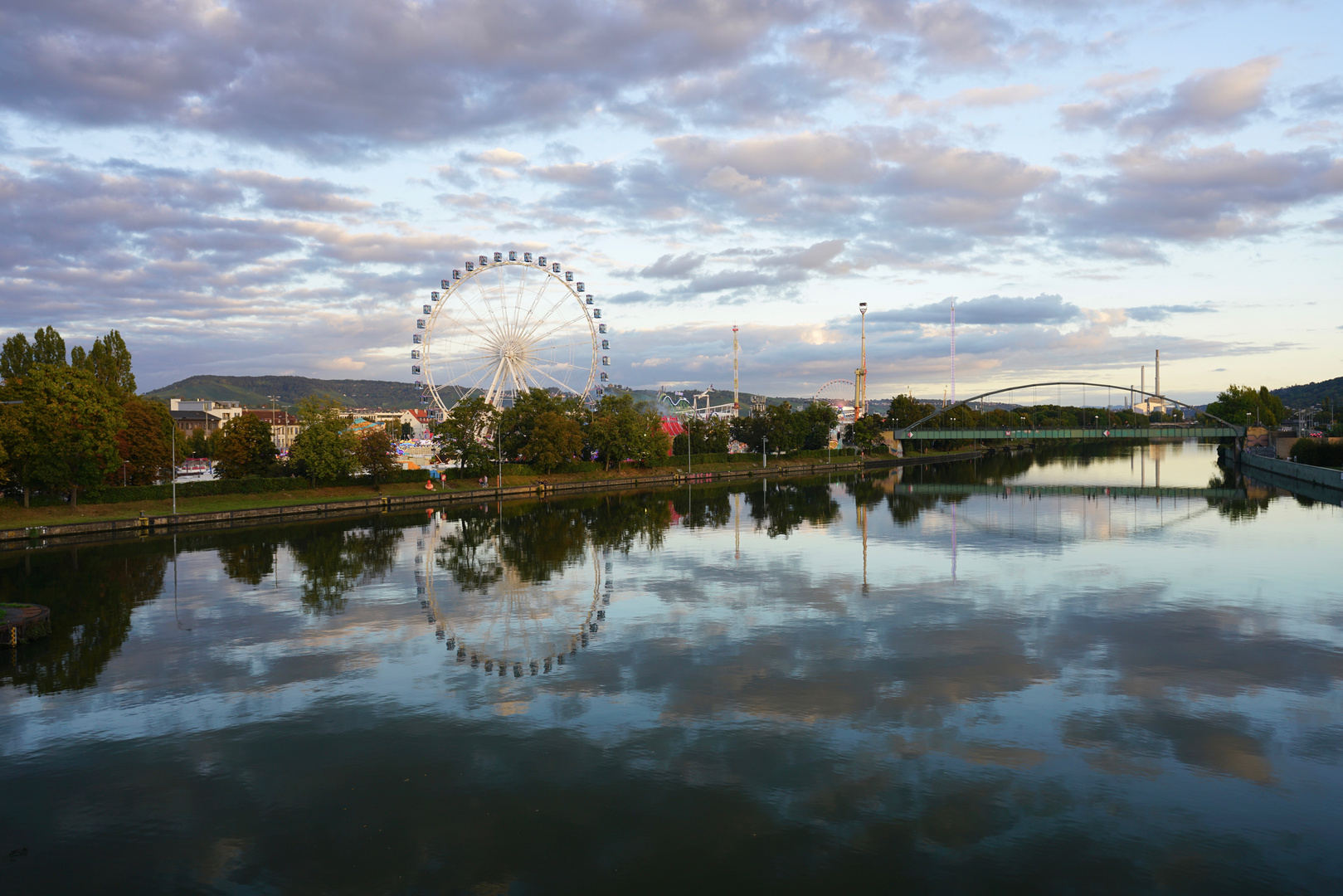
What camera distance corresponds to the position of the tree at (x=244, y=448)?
69688 mm

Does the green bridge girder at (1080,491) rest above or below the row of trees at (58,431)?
below

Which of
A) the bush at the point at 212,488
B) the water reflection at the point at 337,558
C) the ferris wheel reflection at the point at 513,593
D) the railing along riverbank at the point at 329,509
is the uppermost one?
the bush at the point at 212,488

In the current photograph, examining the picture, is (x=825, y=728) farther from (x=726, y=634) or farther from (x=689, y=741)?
(x=726, y=634)

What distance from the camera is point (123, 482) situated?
216 ft

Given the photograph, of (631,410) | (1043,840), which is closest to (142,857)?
(1043,840)

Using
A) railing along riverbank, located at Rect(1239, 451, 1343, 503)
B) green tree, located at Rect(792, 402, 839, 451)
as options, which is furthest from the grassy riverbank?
railing along riverbank, located at Rect(1239, 451, 1343, 503)

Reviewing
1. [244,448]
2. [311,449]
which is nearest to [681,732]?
[311,449]

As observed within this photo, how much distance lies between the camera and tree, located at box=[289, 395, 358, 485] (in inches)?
2758

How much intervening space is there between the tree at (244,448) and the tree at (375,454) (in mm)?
7318

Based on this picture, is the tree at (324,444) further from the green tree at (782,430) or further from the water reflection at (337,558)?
the green tree at (782,430)

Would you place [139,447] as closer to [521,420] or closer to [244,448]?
[244,448]

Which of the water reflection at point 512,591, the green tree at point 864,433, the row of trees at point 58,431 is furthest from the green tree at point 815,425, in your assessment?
the row of trees at point 58,431

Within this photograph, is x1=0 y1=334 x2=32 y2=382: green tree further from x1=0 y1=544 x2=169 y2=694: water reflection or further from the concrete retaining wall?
the concrete retaining wall

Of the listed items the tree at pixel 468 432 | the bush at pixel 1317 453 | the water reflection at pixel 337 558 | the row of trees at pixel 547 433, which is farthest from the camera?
the bush at pixel 1317 453
